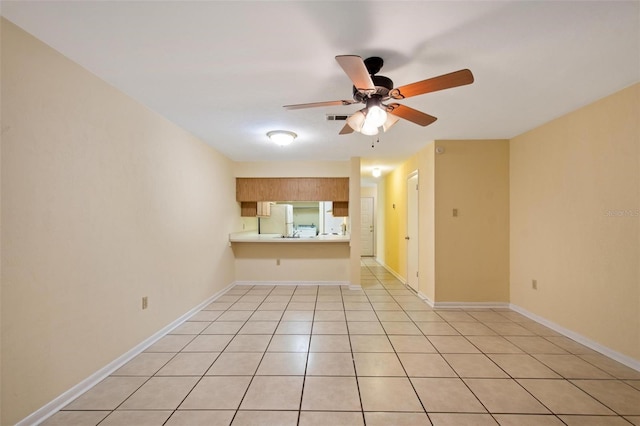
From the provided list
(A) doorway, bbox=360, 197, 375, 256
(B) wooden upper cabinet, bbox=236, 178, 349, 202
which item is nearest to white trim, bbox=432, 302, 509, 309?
(B) wooden upper cabinet, bbox=236, 178, 349, 202

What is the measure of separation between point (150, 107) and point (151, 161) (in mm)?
532

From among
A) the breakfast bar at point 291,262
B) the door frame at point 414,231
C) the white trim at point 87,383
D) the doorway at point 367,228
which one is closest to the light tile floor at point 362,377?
the white trim at point 87,383

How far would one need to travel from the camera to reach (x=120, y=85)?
2.15 m

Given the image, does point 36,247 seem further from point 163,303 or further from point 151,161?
point 163,303

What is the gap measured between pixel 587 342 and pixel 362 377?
7.80ft

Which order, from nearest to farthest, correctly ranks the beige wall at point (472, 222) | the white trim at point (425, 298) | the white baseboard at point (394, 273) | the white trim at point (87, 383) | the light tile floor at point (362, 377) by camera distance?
the white trim at point (87, 383) → the light tile floor at point (362, 377) → the beige wall at point (472, 222) → the white trim at point (425, 298) → the white baseboard at point (394, 273)

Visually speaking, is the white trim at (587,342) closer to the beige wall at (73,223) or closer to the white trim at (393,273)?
the white trim at (393,273)

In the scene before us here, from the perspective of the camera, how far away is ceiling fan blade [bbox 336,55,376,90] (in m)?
1.33

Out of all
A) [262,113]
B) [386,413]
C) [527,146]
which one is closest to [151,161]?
[262,113]

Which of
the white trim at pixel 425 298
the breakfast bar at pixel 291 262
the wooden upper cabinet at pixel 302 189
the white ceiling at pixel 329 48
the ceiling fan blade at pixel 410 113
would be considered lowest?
the white trim at pixel 425 298

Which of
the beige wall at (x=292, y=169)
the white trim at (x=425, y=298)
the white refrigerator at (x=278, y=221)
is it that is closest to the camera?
the white trim at (x=425, y=298)

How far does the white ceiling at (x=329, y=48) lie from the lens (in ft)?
4.50

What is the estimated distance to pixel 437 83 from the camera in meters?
1.55

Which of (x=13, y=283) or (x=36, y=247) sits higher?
(x=36, y=247)
